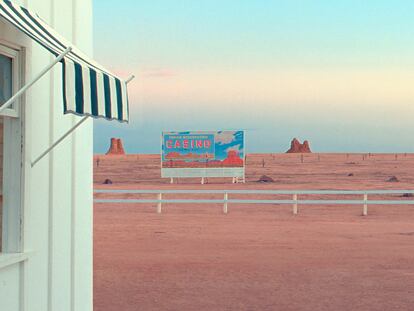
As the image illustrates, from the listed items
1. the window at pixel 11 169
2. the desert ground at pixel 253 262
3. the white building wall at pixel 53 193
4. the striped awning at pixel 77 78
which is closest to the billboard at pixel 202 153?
the desert ground at pixel 253 262

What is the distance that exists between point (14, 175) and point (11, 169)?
47 mm

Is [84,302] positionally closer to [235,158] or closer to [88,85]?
[88,85]

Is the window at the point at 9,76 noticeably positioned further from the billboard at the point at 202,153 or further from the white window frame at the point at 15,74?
the billboard at the point at 202,153

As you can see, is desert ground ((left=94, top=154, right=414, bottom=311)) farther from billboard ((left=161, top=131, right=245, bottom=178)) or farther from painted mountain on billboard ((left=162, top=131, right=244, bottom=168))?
painted mountain on billboard ((left=162, top=131, right=244, bottom=168))

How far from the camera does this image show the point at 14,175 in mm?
5652

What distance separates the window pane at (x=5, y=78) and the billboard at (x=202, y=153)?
2669cm

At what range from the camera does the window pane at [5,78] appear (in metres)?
5.48

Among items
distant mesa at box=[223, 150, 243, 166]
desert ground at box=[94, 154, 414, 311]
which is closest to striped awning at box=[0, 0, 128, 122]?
desert ground at box=[94, 154, 414, 311]

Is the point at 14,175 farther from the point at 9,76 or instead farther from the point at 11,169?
the point at 9,76


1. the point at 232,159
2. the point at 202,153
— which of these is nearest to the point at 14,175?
the point at 232,159

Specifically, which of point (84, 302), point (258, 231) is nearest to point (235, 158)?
point (258, 231)

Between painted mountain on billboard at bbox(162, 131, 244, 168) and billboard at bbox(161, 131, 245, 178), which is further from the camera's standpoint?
painted mountain on billboard at bbox(162, 131, 244, 168)

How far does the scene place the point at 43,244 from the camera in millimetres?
6051

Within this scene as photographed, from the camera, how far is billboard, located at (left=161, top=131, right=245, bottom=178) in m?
32.6
